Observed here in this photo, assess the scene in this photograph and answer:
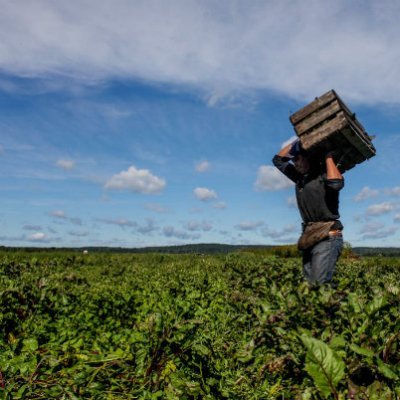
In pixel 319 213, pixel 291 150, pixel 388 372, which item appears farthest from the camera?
pixel 291 150

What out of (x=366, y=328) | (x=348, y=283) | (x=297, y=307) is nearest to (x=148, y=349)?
(x=297, y=307)

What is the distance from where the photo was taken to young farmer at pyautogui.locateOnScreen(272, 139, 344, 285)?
208 inches

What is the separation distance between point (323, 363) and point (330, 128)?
12.7 ft

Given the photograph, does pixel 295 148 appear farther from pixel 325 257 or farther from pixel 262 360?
pixel 262 360

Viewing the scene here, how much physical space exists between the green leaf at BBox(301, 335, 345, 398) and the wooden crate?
3.82 metres

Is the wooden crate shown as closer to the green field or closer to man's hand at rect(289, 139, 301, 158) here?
man's hand at rect(289, 139, 301, 158)

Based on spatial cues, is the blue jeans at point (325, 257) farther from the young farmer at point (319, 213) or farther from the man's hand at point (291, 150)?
the man's hand at point (291, 150)

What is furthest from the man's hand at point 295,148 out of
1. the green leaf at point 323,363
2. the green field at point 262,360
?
the green leaf at point 323,363

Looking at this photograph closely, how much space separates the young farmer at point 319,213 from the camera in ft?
17.3

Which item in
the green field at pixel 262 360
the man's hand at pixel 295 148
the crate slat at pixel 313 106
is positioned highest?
the crate slat at pixel 313 106

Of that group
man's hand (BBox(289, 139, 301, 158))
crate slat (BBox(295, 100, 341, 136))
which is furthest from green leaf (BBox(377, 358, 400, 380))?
man's hand (BBox(289, 139, 301, 158))

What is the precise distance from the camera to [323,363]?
163 cm

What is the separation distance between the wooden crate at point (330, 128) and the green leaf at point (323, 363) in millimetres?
3817

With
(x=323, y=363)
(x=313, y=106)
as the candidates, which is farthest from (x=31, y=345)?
(x=313, y=106)
